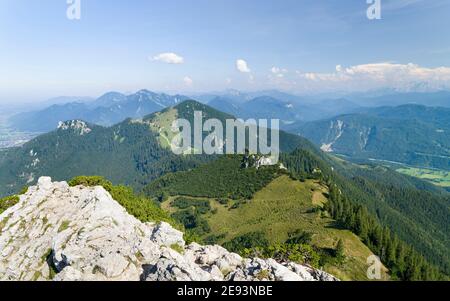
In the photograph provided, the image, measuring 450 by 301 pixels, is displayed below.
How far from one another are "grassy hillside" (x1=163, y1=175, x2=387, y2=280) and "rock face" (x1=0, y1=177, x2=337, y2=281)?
55.9 metres

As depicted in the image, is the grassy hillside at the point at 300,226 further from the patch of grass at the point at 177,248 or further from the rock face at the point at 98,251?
the rock face at the point at 98,251

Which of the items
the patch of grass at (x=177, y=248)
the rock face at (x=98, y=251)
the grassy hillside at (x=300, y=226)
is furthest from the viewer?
the grassy hillside at (x=300, y=226)

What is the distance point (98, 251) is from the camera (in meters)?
48.7

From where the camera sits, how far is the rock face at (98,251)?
148ft

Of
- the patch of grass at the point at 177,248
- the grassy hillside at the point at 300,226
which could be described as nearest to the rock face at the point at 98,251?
the patch of grass at the point at 177,248

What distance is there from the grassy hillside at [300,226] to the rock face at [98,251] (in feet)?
183

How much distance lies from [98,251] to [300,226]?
11135cm

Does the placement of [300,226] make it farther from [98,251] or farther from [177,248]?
[98,251]

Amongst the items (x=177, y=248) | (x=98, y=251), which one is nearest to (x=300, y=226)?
(x=177, y=248)

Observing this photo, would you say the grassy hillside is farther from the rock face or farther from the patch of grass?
the rock face
